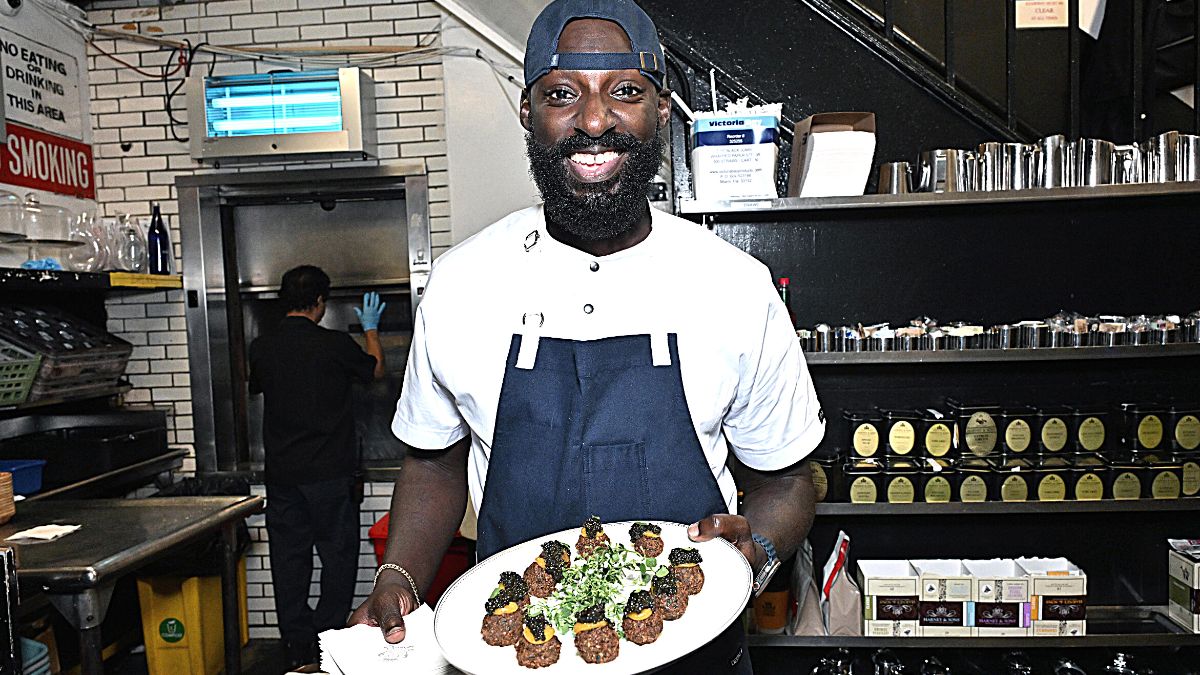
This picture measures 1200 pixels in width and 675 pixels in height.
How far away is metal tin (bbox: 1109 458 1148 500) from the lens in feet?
9.80

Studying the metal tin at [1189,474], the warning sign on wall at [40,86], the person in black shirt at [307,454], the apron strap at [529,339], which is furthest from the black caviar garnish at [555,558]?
the warning sign on wall at [40,86]

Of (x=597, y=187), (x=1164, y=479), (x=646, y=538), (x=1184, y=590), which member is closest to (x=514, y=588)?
(x=646, y=538)

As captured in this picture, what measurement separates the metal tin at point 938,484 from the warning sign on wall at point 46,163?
3936mm

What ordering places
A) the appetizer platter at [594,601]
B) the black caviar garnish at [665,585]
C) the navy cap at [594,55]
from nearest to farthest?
the appetizer platter at [594,601]
the black caviar garnish at [665,585]
the navy cap at [594,55]

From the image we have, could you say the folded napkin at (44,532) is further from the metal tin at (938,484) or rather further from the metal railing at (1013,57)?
the metal railing at (1013,57)

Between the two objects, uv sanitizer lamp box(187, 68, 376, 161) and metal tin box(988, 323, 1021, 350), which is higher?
uv sanitizer lamp box(187, 68, 376, 161)

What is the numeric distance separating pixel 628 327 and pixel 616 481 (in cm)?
28

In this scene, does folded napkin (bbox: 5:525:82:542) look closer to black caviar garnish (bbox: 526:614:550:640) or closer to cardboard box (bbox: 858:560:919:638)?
black caviar garnish (bbox: 526:614:550:640)

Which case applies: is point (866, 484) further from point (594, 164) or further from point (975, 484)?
point (594, 164)

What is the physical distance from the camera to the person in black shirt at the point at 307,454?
4.33 meters

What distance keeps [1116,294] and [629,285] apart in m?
2.42

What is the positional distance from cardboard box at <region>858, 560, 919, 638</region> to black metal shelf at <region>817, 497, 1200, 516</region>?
0.75 feet

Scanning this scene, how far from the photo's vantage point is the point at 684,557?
146cm

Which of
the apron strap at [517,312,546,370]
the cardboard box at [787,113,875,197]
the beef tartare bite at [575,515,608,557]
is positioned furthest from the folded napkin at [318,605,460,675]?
the cardboard box at [787,113,875,197]
